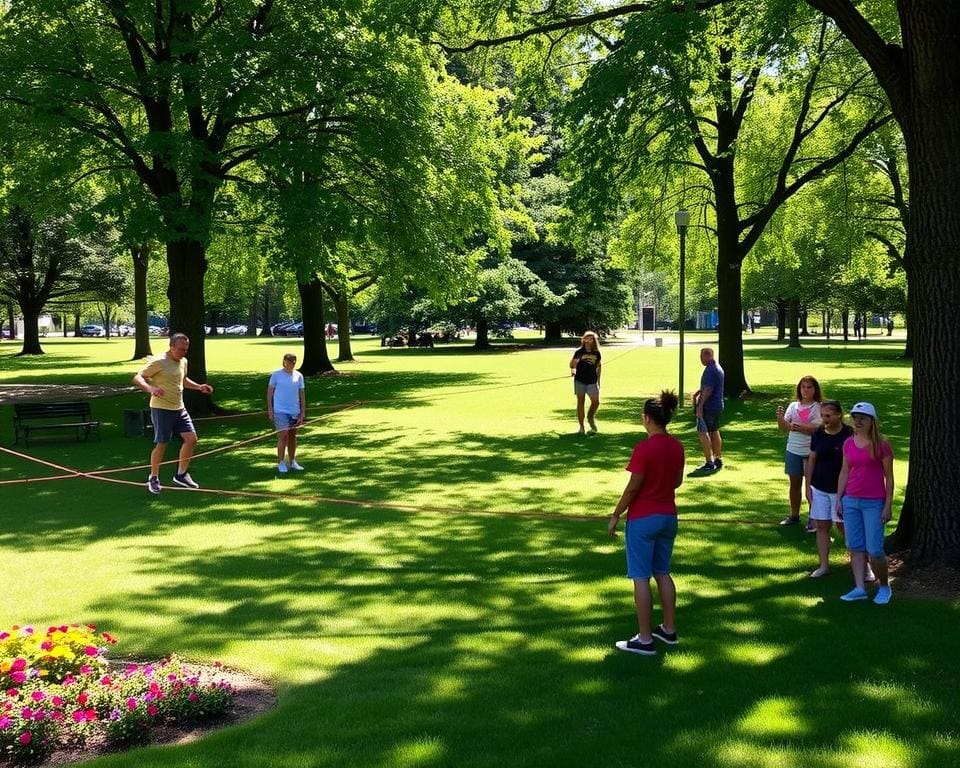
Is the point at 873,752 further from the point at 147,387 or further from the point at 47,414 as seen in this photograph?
the point at 47,414

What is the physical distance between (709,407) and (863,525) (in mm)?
5563

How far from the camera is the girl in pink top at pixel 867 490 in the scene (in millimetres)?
6410

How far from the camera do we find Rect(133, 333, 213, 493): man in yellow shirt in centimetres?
1129

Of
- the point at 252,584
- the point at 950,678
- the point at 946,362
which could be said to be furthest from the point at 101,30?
the point at 950,678

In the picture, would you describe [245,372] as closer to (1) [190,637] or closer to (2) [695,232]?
(2) [695,232]

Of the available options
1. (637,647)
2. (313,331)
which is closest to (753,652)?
(637,647)

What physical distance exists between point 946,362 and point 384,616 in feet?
16.1

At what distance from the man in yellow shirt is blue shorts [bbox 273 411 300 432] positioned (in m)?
1.24

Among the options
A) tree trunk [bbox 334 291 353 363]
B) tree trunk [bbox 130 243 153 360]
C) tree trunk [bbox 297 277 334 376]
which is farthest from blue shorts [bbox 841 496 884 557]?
tree trunk [bbox 130 243 153 360]

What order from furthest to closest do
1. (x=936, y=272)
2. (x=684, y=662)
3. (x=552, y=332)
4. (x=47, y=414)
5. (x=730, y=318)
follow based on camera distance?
(x=552, y=332)
(x=730, y=318)
(x=47, y=414)
(x=936, y=272)
(x=684, y=662)

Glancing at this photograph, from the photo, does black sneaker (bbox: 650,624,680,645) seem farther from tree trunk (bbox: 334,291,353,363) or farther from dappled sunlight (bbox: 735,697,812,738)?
tree trunk (bbox: 334,291,353,363)

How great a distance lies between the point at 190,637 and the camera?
604 centimetres

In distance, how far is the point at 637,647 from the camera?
5.67 metres

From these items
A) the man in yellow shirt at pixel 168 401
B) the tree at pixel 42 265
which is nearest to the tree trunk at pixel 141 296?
the tree at pixel 42 265
